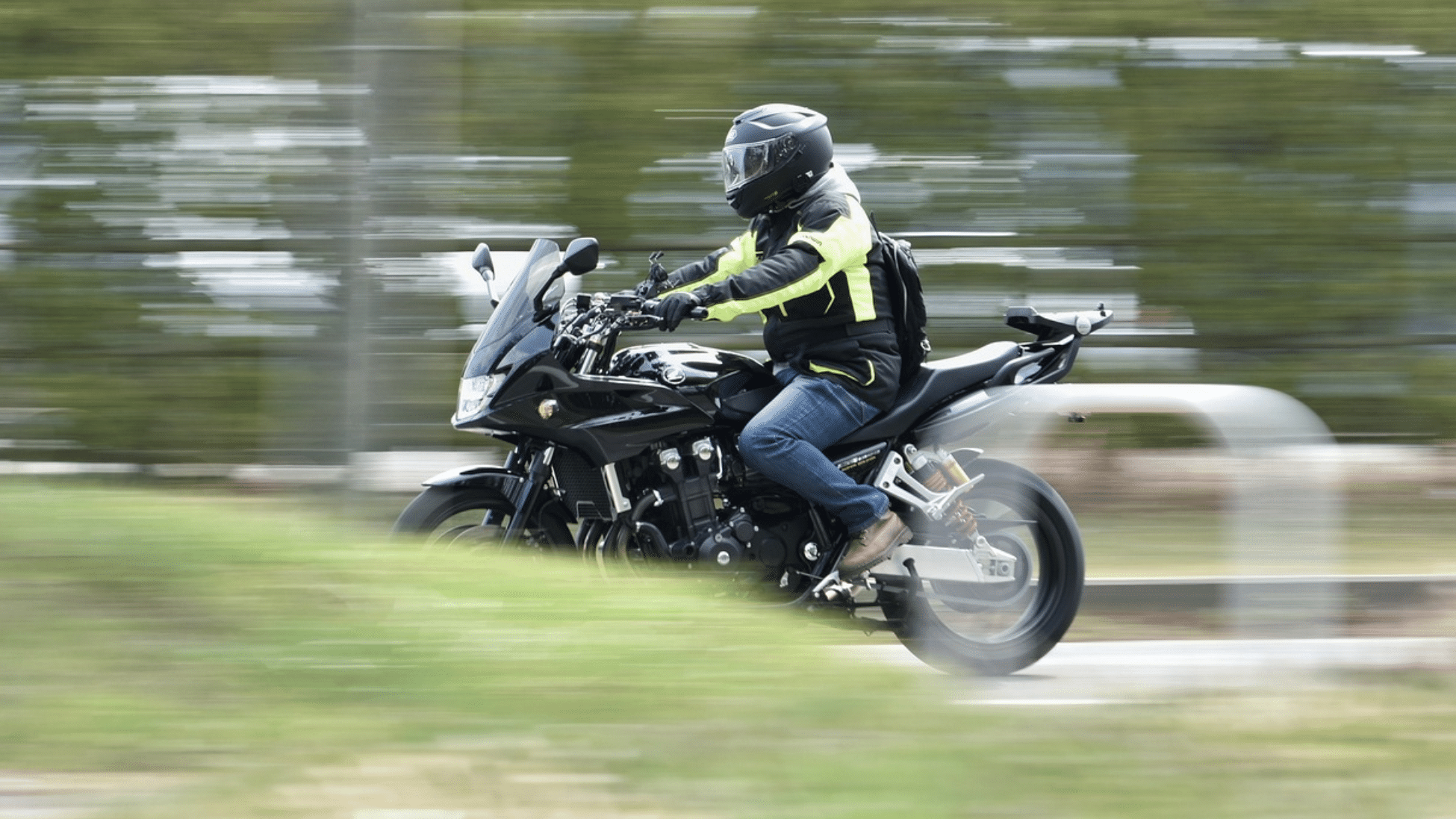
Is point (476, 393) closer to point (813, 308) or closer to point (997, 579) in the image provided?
point (813, 308)

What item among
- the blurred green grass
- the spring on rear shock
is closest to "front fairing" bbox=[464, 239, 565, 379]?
the spring on rear shock

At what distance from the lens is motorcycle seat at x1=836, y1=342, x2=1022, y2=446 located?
5.56 m

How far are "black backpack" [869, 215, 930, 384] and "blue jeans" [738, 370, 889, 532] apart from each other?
10.9 inches

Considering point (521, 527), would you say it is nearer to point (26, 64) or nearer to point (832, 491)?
point (832, 491)

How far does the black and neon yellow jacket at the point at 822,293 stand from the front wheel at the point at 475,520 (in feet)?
2.93

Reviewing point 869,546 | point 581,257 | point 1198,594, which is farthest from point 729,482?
point 1198,594

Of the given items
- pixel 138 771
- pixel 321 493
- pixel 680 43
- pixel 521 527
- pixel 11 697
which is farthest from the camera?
pixel 680 43

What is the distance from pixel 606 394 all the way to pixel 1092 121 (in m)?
3.78

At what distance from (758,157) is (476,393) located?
A: 123 cm

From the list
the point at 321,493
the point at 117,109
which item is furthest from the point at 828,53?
the point at 321,493

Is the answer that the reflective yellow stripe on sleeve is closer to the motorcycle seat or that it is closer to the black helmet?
the black helmet

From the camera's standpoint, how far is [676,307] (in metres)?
5.16

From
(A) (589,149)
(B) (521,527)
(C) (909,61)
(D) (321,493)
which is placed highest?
(C) (909,61)

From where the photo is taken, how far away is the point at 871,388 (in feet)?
18.0
